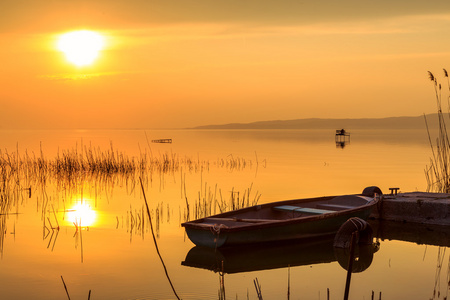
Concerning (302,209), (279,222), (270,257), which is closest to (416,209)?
(302,209)

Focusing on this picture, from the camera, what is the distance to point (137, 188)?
2005cm

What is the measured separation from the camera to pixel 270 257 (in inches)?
402

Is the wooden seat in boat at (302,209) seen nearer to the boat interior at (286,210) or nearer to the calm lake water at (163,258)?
the boat interior at (286,210)

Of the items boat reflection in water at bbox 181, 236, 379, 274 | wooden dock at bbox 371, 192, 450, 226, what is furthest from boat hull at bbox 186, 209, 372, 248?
wooden dock at bbox 371, 192, 450, 226

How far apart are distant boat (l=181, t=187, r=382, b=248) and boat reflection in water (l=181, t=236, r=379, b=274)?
0.16 meters

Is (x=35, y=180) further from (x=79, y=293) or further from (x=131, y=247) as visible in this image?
(x=79, y=293)

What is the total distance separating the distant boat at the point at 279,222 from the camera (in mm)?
9969

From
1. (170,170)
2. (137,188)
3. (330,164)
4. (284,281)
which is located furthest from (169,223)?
(330,164)

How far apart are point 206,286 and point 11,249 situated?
4.25 metres

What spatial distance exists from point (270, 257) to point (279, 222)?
2.06 feet

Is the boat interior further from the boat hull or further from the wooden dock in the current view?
the wooden dock

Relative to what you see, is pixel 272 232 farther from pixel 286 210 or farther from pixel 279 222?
pixel 286 210

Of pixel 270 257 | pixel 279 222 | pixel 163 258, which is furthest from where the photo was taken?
pixel 163 258

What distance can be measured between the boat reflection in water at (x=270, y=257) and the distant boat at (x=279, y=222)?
161mm
